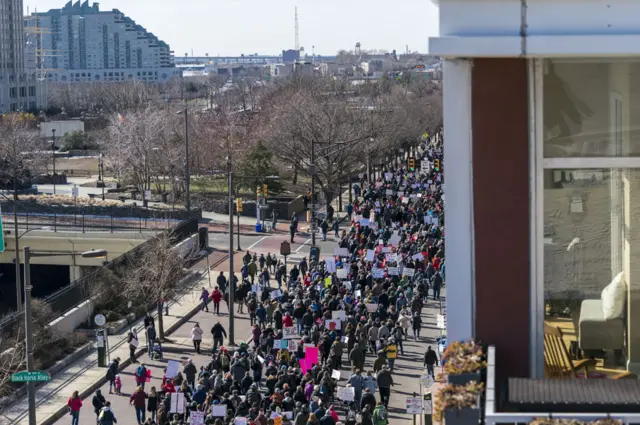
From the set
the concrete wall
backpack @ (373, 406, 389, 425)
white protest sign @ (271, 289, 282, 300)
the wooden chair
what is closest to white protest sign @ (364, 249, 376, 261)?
white protest sign @ (271, 289, 282, 300)

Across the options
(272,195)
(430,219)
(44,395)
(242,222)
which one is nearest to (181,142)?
(272,195)

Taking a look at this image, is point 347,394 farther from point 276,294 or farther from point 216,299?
point 216,299

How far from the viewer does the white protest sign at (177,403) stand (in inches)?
900

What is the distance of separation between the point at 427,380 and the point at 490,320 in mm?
17545

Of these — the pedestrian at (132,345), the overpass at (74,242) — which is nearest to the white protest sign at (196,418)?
the pedestrian at (132,345)

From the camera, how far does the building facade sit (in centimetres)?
695

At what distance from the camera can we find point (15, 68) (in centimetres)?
16650

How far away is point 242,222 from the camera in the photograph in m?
62.5

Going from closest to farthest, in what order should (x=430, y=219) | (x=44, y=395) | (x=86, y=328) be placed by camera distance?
(x=44, y=395), (x=86, y=328), (x=430, y=219)

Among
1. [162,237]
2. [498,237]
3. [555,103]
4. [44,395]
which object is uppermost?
[555,103]

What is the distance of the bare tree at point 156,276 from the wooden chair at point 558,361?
2993 centimetres

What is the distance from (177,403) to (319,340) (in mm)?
6872

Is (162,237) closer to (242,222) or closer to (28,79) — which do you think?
(242,222)

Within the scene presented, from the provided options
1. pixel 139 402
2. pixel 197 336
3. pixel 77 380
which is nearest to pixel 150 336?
pixel 197 336
